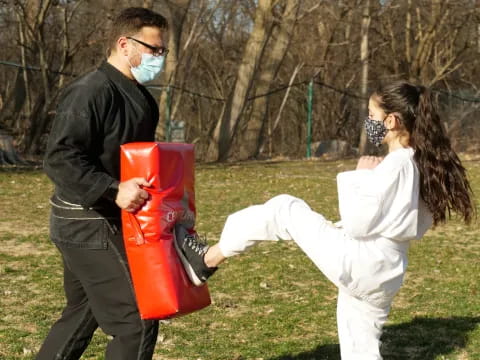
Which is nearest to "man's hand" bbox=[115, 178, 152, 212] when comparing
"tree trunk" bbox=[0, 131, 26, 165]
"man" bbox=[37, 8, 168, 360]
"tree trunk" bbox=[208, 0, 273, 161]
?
"man" bbox=[37, 8, 168, 360]

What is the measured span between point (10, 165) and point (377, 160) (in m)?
15.0

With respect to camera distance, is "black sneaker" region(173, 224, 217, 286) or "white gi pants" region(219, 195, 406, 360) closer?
"white gi pants" region(219, 195, 406, 360)

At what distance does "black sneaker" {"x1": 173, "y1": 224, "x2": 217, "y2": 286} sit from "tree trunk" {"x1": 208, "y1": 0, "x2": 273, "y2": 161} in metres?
17.5

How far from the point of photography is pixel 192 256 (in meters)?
3.83

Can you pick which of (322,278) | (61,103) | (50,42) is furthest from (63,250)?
(50,42)

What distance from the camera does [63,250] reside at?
3.98m

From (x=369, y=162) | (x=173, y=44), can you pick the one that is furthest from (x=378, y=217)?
(x=173, y=44)

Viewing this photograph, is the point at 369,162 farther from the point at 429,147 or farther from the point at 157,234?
the point at 157,234

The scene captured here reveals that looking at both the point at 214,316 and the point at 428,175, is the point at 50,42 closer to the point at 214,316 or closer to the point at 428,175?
the point at 214,316

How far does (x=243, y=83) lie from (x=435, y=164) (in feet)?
58.0

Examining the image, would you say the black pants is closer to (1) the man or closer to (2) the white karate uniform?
(1) the man

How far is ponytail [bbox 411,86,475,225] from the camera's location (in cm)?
392

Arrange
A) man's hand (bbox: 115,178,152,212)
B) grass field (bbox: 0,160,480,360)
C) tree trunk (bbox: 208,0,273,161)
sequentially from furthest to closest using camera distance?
tree trunk (bbox: 208,0,273,161) → grass field (bbox: 0,160,480,360) → man's hand (bbox: 115,178,152,212)

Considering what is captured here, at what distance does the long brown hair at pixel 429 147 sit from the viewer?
12.9ft
